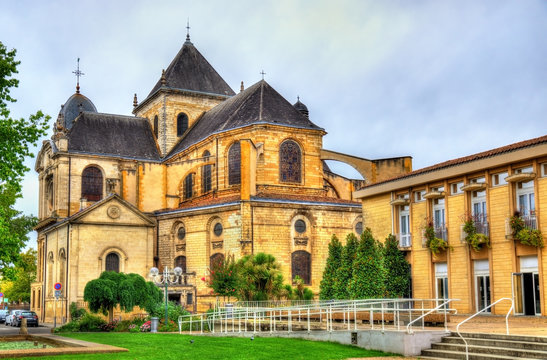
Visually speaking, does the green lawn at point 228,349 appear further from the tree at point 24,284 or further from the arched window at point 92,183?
the tree at point 24,284

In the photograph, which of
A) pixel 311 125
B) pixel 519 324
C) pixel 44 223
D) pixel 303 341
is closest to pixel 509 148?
pixel 519 324

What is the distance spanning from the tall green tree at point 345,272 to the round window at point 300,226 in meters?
13.3

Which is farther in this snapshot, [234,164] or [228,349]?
[234,164]

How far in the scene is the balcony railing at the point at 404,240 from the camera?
98.7 feet

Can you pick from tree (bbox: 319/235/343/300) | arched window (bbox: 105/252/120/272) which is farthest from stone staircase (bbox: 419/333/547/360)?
arched window (bbox: 105/252/120/272)

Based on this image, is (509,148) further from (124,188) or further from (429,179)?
(124,188)

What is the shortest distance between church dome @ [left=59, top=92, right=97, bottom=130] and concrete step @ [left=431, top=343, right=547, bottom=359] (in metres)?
53.2

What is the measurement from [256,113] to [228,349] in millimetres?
31655

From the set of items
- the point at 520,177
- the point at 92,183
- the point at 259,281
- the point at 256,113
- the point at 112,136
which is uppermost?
the point at 112,136

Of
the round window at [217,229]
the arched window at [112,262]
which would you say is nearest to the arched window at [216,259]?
the round window at [217,229]

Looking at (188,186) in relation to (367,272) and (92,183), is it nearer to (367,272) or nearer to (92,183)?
(92,183)

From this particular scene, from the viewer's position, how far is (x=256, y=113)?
161ft

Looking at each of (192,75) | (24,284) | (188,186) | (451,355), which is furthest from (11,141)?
(24,284)

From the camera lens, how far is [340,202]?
152ft
